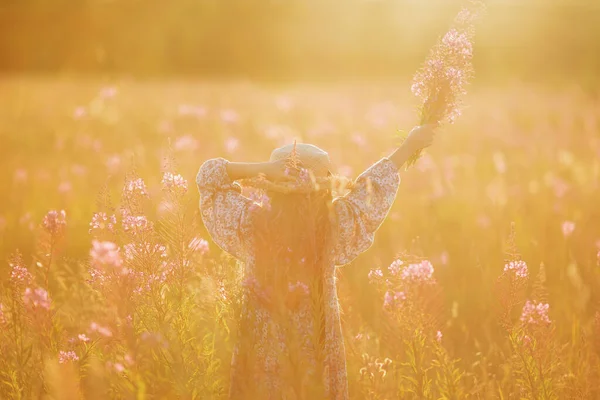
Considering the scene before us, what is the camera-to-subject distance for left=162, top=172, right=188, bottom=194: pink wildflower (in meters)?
3.03

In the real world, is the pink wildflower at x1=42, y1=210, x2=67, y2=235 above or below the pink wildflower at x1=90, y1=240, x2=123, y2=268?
above

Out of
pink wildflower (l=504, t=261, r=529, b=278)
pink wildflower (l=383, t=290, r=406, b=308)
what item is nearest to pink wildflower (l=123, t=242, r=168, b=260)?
pink wildflower (l=383, t=290, r=406, b=308)

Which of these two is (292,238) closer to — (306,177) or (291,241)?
(291,241)

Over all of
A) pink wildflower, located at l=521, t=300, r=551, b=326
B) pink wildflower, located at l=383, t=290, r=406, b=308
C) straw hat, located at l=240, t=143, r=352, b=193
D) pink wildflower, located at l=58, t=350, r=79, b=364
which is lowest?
pink wildflower, located at l=58, t=350, r=79, b=364

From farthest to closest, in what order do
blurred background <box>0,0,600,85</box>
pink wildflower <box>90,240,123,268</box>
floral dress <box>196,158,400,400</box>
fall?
1. blurred background <box>0,0,600,85</box>
2. floral dress <box>196,158,400,400</box>
3. pink wildflower <box>90,240,123,268</box>

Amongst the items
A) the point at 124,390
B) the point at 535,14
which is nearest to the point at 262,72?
the point at 535,14

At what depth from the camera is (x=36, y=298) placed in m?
2.80

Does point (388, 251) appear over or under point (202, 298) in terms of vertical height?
over

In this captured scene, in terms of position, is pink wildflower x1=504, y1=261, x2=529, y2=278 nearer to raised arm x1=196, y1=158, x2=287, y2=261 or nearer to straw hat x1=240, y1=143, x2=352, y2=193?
straw hat x1=240, y1=143, x2=352, y2=193

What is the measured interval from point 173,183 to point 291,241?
0.76 meters

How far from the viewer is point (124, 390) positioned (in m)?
2.94

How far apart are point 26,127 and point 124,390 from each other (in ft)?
33.7

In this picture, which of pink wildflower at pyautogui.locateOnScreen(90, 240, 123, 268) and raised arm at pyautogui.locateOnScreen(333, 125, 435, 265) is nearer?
pink wildflower at pyautogui.locateOnScreen(90, 240, 123, 268)

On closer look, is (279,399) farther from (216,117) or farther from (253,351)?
(216,117)
